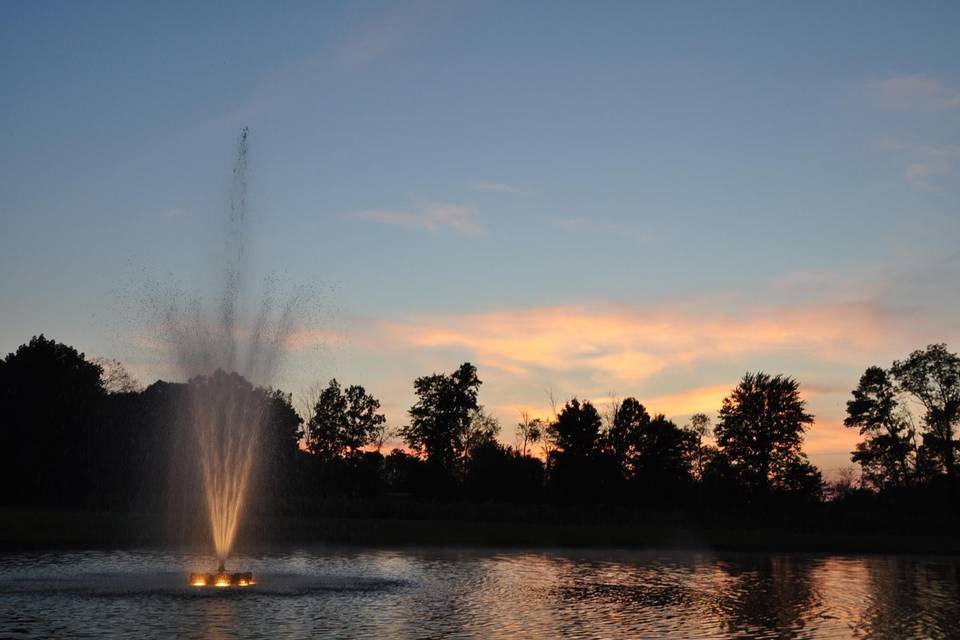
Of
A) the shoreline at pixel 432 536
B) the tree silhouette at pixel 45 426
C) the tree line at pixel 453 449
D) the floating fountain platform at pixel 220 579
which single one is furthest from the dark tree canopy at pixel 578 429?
the floating fountain platform at pixel 220 579

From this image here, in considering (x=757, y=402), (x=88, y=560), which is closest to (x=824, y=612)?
(x=88, y=560)

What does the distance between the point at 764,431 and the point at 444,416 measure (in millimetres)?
43299

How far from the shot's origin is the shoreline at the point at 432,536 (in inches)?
1845

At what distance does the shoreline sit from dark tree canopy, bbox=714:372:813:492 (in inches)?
1590

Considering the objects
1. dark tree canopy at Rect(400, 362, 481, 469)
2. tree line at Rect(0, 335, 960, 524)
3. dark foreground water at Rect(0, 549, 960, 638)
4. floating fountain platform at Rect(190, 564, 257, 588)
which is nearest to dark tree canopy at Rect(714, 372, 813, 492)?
tree line at Rect(0, 335, 960, 524)

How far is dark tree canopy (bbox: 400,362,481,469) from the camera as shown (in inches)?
4973

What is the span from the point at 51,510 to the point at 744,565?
48.0m

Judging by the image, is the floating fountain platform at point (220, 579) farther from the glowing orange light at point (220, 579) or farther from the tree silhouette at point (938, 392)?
the tree silhouette at point (938, 392)

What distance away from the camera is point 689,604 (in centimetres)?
2664

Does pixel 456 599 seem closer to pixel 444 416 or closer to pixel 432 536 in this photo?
pixel 432 536

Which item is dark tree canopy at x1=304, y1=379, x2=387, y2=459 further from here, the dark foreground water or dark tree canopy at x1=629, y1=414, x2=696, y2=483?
the dark foreground water

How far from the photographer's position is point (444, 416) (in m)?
127

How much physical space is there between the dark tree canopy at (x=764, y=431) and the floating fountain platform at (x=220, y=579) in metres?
93.1

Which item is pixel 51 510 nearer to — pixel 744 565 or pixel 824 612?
pixel 744 565
